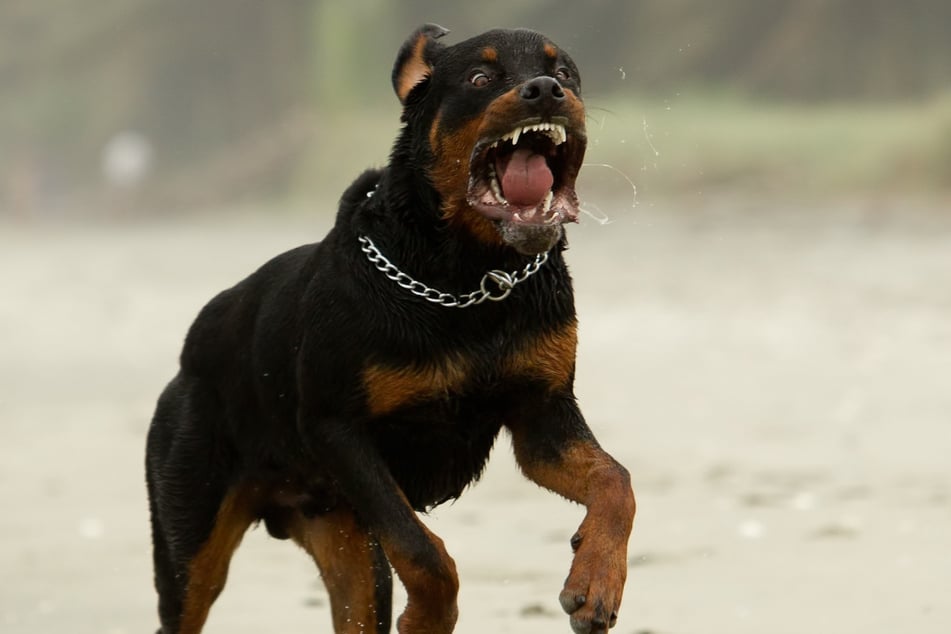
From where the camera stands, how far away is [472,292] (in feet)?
15.2

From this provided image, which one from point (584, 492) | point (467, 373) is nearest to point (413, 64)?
point (467, 373)

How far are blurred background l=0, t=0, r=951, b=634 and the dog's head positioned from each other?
317mm

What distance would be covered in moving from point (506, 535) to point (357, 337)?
10.1 feet

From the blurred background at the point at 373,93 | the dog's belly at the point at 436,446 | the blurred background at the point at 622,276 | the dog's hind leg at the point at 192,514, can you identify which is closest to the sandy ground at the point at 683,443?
the blurred background at the point at 622,276

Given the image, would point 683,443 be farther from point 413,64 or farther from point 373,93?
point 373,93

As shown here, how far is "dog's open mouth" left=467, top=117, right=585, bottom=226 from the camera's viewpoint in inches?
174

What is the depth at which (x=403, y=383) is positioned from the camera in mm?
4520

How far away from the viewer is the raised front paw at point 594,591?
418 centimetres

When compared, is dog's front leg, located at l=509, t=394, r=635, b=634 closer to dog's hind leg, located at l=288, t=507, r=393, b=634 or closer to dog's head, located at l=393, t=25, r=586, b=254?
dog's head, located at l=393, t=25, r=586, b=254

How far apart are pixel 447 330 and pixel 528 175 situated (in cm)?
45

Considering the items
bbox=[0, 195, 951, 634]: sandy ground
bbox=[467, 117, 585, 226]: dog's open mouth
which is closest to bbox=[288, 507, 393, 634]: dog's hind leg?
bbox=[0, 195, 951, 634]: sandy ground

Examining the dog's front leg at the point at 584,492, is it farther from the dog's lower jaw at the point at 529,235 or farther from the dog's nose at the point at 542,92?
the dog's nose at the point at 542,92

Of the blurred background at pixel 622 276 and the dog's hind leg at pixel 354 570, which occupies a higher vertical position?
the blurred background at pixel 622 276

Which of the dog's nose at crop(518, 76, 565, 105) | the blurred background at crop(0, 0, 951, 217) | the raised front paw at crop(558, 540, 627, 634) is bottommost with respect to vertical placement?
the raised front paw at crop(558, 540, 627, 634)
